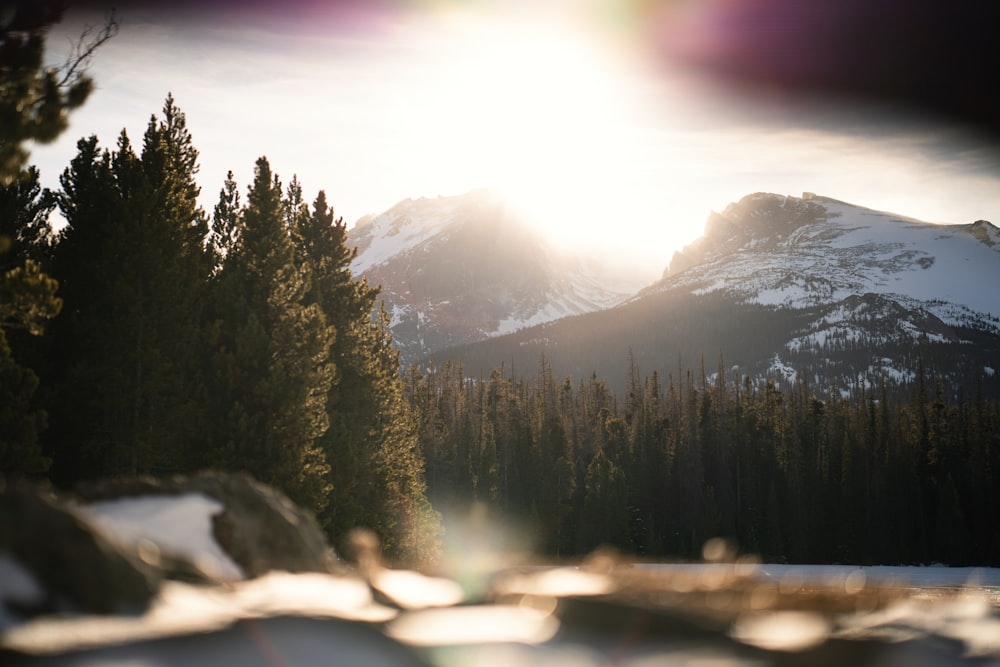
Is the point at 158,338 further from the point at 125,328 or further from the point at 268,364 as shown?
the point at 268,364

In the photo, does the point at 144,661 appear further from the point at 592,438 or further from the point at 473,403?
the point at 473,403

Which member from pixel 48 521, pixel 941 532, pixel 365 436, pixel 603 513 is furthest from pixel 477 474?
pixel 48 521

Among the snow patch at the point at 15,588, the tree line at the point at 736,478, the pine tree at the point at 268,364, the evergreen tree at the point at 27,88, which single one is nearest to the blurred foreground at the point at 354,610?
the snow patch at the point at 15,588

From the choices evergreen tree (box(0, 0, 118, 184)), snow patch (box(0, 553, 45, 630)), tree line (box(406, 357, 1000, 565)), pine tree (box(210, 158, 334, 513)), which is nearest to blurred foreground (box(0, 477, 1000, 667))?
snow patch (box(0, 553, 45, 630))

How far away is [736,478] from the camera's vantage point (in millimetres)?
100250

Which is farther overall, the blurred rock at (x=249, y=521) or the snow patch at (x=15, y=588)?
the blurred rock at (x=249, y=521)

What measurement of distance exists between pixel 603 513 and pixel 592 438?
827 inches

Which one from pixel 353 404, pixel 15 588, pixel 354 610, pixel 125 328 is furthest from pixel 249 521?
pixel 353 404

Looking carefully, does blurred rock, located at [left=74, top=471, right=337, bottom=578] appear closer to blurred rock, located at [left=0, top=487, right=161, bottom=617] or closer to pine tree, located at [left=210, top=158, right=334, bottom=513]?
blurred rock, located at [left=0, top=487, right=161, bottom=617]

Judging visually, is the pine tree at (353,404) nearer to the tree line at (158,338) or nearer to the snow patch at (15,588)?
the tree line at (158,338)

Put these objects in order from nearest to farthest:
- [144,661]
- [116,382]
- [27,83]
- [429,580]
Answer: [144,661], [429,580], [27,83], [116,382]

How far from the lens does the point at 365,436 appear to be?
33625mm

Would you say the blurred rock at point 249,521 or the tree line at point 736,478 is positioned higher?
the blurred rock at point 249,521

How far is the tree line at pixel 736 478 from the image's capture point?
287 ft
